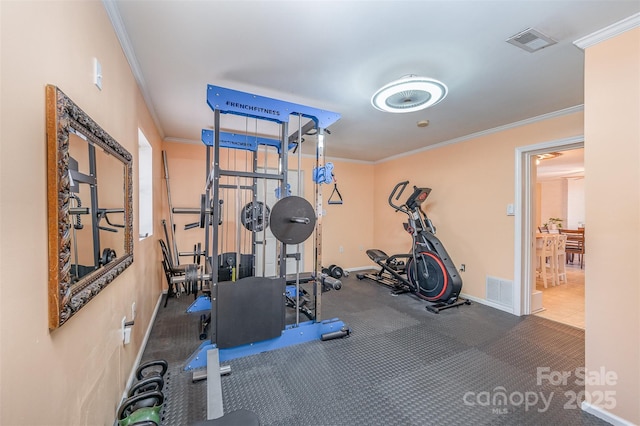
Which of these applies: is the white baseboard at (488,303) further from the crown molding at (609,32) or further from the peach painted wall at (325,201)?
the crown molding at (609,32)

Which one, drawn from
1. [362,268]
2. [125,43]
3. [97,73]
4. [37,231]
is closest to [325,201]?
[362,268]

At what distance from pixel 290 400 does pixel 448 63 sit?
268 centimetres

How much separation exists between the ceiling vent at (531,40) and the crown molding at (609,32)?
15 cm

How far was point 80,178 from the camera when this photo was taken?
3.62ft

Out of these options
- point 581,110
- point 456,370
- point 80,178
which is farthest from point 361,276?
point 80,178

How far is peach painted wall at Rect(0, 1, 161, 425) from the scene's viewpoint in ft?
2.23

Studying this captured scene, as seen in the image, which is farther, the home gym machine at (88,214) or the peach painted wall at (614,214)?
the peach painted wall at (614,214)

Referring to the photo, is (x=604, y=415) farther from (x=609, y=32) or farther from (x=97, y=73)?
(x=97, y=73)

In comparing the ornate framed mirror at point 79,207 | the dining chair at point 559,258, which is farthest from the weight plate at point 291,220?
the dining chair at point 559,258

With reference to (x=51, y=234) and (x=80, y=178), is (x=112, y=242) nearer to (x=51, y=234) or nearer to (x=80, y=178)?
(x=80, y=178)

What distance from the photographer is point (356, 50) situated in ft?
6.06

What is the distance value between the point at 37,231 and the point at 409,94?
7.69 ft

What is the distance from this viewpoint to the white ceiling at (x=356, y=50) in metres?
1.48

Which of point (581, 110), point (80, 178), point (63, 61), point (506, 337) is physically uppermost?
point (581, 110)
